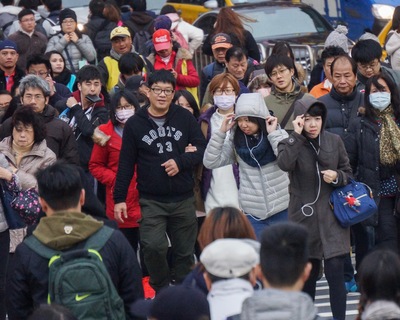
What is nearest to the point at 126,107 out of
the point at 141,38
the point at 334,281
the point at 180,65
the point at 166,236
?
the point at 166,236

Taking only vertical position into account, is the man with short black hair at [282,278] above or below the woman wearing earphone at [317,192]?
above

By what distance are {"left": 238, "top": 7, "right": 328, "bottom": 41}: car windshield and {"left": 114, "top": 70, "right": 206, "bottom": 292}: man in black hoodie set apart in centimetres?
866

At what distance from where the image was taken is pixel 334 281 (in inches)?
376

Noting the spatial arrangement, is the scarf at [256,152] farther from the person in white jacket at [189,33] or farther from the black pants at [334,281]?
the person in white jacket at [189,33]

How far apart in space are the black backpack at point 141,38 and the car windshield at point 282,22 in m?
1.88

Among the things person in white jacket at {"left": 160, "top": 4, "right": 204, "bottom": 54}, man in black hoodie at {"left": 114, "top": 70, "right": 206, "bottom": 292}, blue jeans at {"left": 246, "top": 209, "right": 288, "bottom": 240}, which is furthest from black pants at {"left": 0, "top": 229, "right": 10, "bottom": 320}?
person in white jacket at {"left": 160, "top": 4, "right": 204, "bottom": 54}

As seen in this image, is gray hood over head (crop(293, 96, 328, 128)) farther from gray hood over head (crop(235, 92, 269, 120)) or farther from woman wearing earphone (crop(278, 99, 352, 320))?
gray hood over head (crop(235, 92, 269, 120))

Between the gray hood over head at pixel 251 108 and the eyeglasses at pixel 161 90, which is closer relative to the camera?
the gray hood over head at pixel 251 108

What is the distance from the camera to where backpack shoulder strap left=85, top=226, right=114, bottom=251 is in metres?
6.51

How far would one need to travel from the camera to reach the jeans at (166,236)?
10633 mm

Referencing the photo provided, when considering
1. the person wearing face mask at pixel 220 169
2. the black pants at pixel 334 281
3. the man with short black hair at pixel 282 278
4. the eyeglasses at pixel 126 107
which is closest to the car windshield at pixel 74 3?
the eyeglasses at pixel 126 107

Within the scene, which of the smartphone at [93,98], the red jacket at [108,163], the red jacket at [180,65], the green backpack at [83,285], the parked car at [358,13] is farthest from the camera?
the parked car at [358,13]

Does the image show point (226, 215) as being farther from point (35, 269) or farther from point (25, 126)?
point (25, 126)

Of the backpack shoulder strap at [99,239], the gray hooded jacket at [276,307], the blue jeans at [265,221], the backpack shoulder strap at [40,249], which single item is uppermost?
the gray hooded jacket at [276,307]
